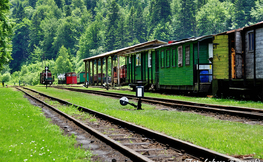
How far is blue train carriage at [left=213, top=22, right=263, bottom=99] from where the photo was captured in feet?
52.6

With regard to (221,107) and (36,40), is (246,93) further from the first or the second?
(36,40)

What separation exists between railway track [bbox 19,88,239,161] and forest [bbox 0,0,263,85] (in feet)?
268

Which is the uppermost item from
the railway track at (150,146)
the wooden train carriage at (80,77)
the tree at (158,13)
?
the tree at (158,13)

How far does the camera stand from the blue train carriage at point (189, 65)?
2131 centimetres

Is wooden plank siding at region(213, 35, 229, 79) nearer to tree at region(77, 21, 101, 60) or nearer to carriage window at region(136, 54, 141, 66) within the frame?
carriage window at region(136, 54, 141, 66)

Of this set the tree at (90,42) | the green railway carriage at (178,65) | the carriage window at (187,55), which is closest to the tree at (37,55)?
the tree at (90,42)

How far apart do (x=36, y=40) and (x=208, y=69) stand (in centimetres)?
17014

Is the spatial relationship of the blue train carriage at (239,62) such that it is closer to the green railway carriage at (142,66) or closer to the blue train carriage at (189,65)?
the blue train carriage at (189,65)

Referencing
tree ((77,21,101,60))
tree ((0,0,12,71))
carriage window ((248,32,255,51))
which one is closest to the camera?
carriage window ((248,32,255,51))

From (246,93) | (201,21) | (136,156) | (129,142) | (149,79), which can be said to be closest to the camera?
(136,156)

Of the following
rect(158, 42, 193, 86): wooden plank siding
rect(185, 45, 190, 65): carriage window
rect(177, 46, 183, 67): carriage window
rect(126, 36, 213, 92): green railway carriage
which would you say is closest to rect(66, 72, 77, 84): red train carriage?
rect(126, 36, 213, 92): green railway carriage

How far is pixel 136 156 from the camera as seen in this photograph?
Result: 19.0ft

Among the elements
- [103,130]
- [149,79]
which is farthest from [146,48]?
[103,130]

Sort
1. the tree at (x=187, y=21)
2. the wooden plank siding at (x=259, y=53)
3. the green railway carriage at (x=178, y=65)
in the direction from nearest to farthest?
the wooden plank siding at (x=259, y=53)
the green railway carriage at (x=178, y=65)
the tree at (x=187, y=21)
